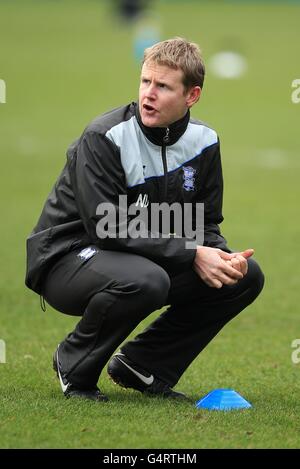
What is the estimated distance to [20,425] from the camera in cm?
546

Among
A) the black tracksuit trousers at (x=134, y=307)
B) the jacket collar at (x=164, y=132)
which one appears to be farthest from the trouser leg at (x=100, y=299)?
the jacket collar at (x=164, y=132)

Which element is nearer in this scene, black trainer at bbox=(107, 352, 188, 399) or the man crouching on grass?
the man crouching on grass

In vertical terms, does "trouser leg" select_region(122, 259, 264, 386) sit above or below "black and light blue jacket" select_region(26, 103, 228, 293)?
below

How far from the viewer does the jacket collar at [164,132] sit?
20.2 feet

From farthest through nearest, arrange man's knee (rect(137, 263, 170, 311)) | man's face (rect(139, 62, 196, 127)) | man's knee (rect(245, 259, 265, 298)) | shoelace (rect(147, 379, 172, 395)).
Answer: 1. shoelace (rect(147, 379, 172, 395))
2. man's knee (rect(245, 259, 265, 298))
3. man's face (rect(139, 62, 196, 127))
4. man's knee (rect(137, 263, 170, 311))

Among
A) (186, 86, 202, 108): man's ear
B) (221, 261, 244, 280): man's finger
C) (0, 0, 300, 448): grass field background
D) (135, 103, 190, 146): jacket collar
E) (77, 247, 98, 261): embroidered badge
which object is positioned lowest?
(0, 0, 300, 448): grass field background

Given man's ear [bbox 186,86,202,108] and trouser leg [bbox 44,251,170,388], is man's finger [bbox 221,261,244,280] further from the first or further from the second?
man's ear [bbox 186,86,202,108]

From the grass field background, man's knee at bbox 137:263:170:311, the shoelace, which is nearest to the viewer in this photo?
the grass field background

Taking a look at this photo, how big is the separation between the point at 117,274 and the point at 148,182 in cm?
58

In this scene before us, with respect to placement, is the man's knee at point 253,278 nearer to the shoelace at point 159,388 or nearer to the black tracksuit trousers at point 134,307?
the black tracksuit trousers at point 134,307

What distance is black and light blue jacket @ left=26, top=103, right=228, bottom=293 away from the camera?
5965 millimetres

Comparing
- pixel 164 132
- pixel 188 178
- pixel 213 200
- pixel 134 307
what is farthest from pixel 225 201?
pixel 134 307

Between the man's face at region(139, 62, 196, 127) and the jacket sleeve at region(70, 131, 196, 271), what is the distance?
0.29 m

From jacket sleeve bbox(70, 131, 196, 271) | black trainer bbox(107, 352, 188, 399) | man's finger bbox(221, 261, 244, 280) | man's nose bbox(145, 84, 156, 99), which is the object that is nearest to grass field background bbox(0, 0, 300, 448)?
black trainer bbox(107, 352, 188, 399)
